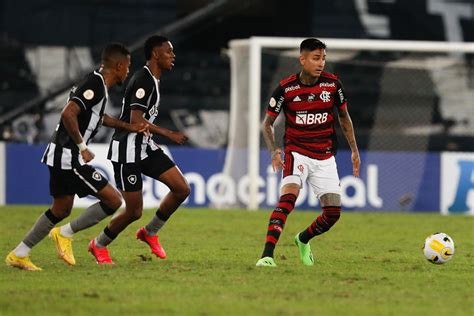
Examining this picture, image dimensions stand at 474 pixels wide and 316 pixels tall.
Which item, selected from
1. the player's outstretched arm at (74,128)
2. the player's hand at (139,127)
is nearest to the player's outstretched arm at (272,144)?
the player's hand at (139,127)

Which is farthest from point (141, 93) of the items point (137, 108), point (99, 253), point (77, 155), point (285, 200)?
point (285, 200)

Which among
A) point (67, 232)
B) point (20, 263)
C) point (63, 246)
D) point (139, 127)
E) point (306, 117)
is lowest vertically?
point (20, 263)

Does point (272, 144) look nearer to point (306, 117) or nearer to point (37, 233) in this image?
point (306, 117)

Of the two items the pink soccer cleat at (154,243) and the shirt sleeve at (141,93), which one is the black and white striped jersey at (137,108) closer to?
the shirt sleeve at (141,93)

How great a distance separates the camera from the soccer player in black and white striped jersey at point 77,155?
9.06 m

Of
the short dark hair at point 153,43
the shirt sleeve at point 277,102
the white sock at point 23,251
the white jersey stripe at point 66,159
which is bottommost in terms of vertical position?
the white sock at point 23,251

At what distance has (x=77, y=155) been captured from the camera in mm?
9133

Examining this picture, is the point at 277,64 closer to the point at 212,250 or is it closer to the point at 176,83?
the point at 176,83

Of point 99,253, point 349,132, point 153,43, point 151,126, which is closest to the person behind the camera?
point 151,126

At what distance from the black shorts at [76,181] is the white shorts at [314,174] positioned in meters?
1.67

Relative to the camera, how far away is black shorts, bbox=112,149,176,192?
9789mm

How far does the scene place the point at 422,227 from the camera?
50.7ft

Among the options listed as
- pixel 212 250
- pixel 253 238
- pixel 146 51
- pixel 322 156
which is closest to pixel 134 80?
pixel 146 51

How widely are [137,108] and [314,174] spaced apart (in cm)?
164
